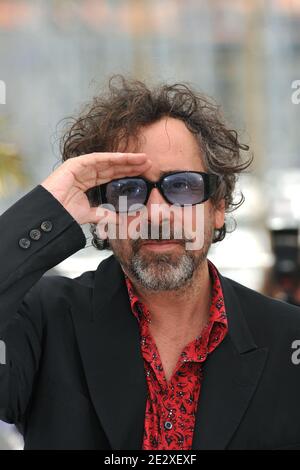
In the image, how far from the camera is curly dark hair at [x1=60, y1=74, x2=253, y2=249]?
2.50m

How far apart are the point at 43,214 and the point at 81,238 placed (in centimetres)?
12

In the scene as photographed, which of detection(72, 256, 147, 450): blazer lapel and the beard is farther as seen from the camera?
the beard

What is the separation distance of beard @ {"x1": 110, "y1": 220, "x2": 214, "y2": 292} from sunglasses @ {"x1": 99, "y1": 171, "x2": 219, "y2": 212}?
104mm

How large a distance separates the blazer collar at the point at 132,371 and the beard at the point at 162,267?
121mm

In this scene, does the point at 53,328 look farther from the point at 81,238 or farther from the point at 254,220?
the point at 254,220

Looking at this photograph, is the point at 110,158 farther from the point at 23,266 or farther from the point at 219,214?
the point at 219,214

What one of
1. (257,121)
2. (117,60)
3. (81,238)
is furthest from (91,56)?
(81,238)

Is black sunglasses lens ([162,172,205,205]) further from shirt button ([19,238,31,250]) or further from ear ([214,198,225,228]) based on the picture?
shirt button ([19,238,31,250])

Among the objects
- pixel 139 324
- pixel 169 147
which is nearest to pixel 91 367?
pixel 139 324

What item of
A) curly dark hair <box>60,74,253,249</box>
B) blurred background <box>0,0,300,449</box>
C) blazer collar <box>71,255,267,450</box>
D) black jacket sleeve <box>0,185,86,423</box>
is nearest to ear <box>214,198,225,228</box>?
curly dark hair <box>60,74,253,249</box>

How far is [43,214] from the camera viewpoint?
214cm

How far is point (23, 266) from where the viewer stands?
209 centimetres

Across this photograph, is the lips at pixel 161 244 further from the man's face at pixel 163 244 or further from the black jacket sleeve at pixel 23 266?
the black jacket sleeve at pixel 23 266

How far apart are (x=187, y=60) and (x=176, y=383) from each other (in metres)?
12.5
